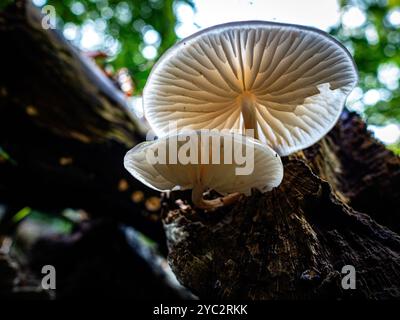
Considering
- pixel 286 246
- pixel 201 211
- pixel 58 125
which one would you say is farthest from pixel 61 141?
pixel 286 246

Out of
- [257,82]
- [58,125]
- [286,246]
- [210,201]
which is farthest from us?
[58,125]

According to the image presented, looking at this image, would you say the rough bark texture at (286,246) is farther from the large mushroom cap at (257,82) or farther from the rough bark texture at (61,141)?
the rough bark texture at (61,141)

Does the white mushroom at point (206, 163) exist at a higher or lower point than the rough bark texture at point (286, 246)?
higher

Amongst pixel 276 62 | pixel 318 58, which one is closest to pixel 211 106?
pixel 276 62

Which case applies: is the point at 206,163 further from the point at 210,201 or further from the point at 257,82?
the point at 257,82

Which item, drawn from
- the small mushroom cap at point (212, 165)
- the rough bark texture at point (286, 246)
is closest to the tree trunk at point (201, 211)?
the rough bark texture at point (286, 246)

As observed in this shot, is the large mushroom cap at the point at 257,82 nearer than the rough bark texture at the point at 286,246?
No
